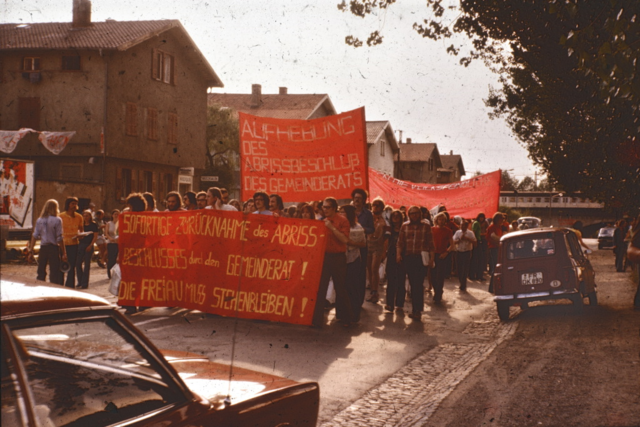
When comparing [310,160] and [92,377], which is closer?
[92,377]

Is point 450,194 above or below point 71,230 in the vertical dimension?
above

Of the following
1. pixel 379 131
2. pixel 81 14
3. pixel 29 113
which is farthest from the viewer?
pixel 379 131

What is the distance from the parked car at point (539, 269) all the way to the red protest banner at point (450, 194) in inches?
356

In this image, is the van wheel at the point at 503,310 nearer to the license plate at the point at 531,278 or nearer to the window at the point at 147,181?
the license plate at the point at 531,278

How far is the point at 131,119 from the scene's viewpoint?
36.1 meters

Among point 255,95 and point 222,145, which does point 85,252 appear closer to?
point 222,145

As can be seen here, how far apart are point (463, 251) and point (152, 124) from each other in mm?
23486

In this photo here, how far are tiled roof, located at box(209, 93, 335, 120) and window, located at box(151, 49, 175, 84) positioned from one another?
711 inches

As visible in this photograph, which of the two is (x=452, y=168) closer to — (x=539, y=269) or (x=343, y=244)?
(x=539, y=269)

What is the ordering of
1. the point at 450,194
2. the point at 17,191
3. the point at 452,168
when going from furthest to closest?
the point at 452,168, the point at 17,191, the point at 450,194

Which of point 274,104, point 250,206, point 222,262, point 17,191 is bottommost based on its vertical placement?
point 222,262

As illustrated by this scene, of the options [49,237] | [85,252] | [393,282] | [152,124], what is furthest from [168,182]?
[393,282]

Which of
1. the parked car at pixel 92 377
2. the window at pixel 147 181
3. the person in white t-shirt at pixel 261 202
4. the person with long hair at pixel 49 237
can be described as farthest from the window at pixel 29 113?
the parked car at pixel 92 377

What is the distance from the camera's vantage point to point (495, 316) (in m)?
13.2
